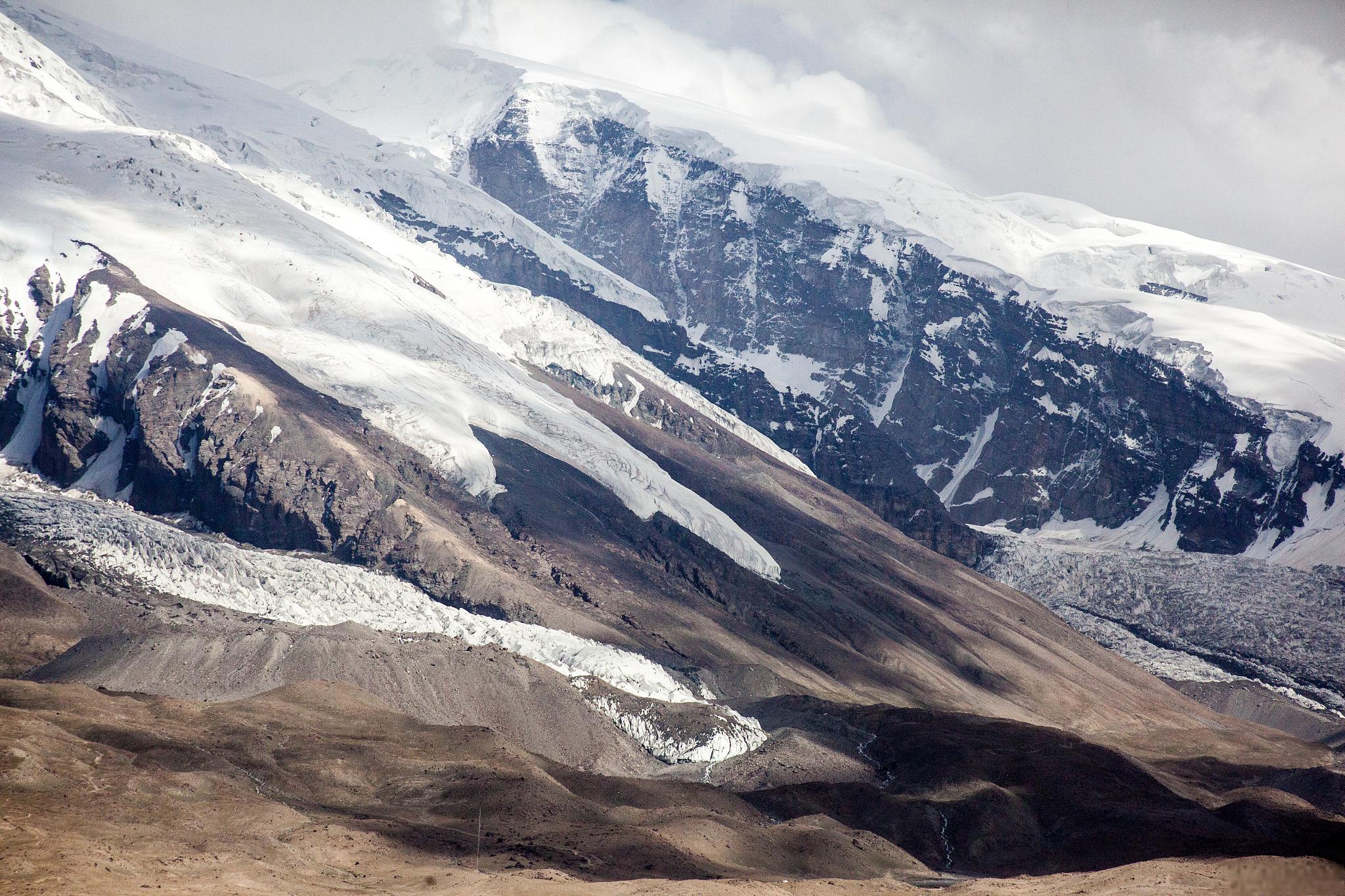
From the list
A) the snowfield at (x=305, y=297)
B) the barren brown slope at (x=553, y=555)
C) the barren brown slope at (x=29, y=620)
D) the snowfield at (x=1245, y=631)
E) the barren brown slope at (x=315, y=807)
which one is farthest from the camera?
the snowfield at (x=1245, y=631)

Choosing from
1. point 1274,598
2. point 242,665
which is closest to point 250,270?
point 242,665

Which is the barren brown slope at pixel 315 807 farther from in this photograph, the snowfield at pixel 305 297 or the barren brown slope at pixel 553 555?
the snowfield at pixel 305 297

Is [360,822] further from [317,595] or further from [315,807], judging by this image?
[317,595]

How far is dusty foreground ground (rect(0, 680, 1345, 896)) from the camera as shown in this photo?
1674 inches

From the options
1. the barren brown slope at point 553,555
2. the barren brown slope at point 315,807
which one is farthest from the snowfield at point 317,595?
the barren brown slope at point 315,807

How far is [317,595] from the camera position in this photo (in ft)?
331

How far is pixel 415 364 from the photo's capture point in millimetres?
157375

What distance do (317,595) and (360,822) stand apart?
50536 mm

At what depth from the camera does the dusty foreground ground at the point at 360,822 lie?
4253 centimetres

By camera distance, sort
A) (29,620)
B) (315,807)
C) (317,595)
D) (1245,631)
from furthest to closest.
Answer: (1245,631) < (317,595) < (29,620) < (315,807)

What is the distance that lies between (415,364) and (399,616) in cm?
6292

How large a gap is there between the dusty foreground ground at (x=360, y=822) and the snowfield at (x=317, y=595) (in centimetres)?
1839

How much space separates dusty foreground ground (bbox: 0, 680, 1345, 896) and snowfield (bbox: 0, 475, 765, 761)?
18.4 m

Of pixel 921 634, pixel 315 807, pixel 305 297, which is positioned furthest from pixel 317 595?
pixel 921 634
